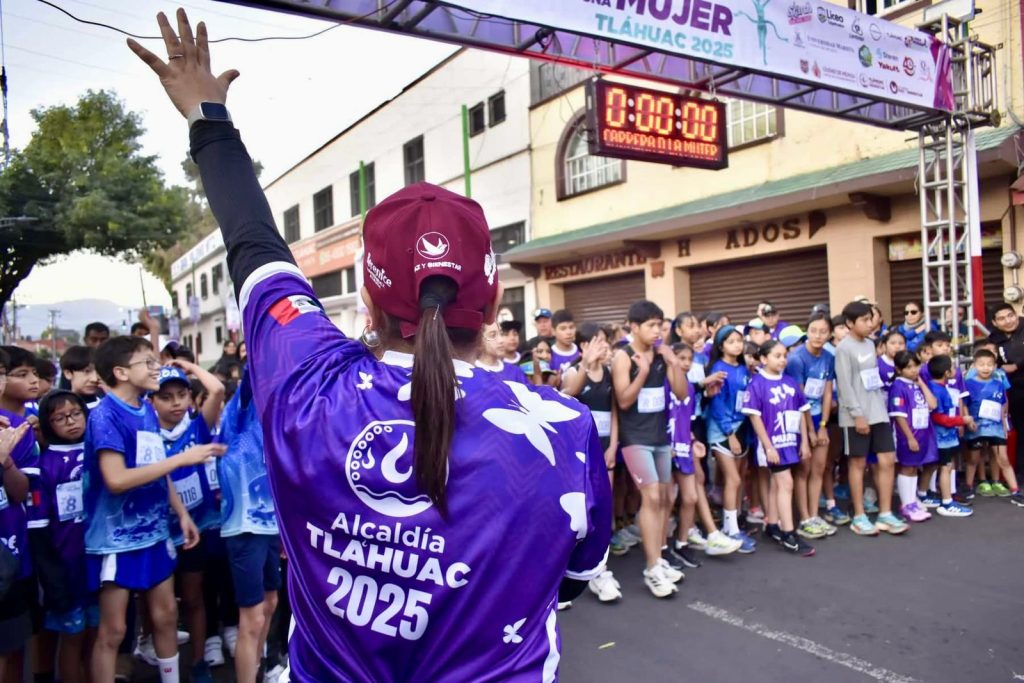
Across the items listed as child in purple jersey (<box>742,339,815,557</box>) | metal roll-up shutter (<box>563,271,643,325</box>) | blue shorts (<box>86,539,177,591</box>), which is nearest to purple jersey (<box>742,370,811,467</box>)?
child in purple jersey (<box>742,339,815,557</box>)

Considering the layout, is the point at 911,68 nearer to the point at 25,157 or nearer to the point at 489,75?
the point at 25,157

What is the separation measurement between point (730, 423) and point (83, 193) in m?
5.37

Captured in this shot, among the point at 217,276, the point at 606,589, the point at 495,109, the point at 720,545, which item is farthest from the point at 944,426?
the point at 217,276

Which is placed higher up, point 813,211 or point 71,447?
point 813,211

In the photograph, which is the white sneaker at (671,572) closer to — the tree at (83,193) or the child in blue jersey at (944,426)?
the child in blue jersey at (944,426)

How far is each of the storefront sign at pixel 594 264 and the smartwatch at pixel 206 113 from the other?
540 inches

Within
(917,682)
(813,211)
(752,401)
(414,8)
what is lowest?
(917,682)

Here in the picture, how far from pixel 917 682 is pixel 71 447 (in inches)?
180

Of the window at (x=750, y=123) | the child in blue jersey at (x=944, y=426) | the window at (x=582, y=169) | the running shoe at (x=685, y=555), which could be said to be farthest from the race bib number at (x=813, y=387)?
the window at (x=582, y=169)

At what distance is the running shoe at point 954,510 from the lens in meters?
6.84

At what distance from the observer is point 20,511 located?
3451 millimetres

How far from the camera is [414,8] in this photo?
6039 mm

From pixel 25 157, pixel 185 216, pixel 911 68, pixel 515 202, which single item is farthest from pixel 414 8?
pixel 515 202

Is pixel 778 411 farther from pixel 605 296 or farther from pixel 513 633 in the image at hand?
pixel 605 296
